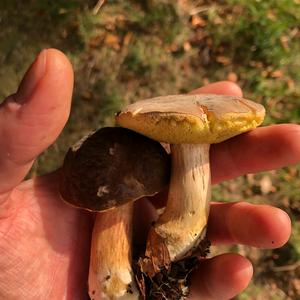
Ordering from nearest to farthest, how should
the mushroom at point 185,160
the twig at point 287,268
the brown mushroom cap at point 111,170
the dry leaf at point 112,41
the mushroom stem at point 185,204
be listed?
the mushroom at point 185,160
the brown mushroom cap at point 111,170
the mushroom stem at point 185,204
the twig at point 287,268
the dry leaf at point 112,41

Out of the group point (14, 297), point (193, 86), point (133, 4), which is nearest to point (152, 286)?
point (14, 297)

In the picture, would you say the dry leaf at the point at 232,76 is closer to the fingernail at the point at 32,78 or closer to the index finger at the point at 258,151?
the index finger at the point at 258,151

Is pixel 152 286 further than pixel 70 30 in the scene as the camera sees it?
No

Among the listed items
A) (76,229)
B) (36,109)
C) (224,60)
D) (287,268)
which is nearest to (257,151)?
(76,229)

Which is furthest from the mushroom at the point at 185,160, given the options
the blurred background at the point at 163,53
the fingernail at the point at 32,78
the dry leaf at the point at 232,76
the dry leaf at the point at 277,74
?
the dry leaf at the point at 277,74

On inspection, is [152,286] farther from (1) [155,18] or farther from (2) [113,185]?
(1) [155,18]

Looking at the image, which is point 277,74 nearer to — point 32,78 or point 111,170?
point 111,170
